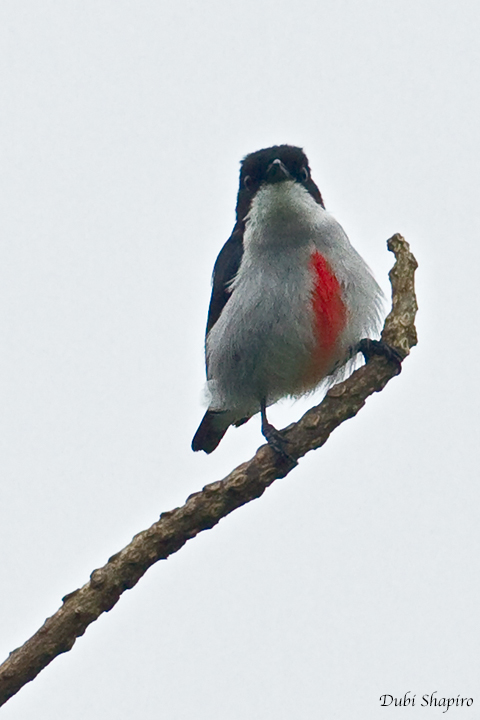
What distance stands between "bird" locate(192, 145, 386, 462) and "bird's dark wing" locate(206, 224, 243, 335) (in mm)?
10

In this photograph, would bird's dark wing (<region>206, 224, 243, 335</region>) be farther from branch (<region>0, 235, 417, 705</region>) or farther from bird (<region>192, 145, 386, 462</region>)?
branch (<region>0, 235, 417, 705</region>)

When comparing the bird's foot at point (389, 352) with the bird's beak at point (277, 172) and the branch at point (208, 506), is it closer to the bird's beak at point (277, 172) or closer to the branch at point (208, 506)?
the branch at point (208, 506)

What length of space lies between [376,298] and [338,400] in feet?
5.55

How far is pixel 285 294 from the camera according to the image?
620 cm

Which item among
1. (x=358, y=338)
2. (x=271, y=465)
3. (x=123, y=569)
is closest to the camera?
(x=123, y=569)

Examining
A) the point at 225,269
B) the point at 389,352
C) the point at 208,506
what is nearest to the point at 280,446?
the point at 208,506

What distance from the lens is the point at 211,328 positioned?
706 cm

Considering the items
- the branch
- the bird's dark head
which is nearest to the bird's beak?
the bird's dark head

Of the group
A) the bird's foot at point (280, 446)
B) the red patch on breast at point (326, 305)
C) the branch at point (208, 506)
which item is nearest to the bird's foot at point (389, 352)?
the branch at point (208, 506)

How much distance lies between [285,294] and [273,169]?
0.86m

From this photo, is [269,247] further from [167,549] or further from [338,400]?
[167,549]

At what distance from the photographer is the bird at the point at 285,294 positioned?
6188mm

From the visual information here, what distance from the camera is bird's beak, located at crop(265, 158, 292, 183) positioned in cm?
637

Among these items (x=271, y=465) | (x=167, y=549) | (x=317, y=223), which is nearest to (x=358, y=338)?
(x=317, y=223)
